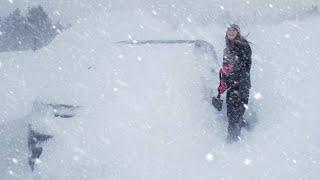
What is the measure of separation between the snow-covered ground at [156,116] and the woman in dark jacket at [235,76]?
371 mm

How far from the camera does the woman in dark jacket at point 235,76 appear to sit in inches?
231

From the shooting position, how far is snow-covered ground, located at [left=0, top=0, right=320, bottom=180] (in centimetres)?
610

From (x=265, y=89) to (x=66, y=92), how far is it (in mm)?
3433

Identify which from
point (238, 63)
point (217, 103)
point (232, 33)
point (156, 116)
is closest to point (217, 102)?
point (217, 103)

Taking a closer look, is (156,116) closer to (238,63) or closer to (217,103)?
(217,103)

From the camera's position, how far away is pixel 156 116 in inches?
269

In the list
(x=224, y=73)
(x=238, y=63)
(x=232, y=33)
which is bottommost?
(x=224, y=73)

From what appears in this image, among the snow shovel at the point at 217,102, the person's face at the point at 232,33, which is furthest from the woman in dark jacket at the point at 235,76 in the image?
the snow shovel at the point at 217,102

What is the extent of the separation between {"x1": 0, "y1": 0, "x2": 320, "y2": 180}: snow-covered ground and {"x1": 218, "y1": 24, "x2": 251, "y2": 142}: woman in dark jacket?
37 cm

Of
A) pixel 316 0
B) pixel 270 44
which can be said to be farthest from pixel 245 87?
pixel 316 0

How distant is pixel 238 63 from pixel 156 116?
1603 millimetres

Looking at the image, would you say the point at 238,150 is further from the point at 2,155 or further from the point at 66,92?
the point at 2,155

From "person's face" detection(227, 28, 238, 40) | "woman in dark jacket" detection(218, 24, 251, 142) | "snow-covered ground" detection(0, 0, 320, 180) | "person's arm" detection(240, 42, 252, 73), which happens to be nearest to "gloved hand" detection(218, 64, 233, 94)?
"woman in dark jacket" detection(218, 24, 251, 142)

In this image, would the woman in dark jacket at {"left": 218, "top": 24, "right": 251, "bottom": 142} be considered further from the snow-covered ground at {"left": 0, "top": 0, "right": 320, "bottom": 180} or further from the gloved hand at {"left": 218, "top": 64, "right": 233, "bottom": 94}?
the snow-covered ground at {"left": 0, "top": 0, "right": 320, "bottom": 180}
